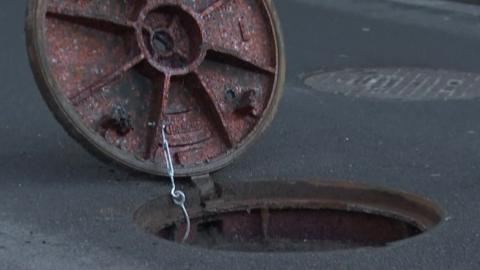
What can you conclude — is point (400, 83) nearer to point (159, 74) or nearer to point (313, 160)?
point (313, 160)

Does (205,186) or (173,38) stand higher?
(173,38)

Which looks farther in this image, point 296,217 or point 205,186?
point 296,217

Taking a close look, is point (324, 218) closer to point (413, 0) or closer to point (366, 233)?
point (366, 233)

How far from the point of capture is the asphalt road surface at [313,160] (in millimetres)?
5633

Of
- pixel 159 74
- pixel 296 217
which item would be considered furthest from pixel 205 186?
pixel 159 74

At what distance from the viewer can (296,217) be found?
6.82m

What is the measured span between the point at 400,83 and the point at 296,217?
3.07 m

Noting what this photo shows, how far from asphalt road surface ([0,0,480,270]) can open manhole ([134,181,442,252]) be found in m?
0.10

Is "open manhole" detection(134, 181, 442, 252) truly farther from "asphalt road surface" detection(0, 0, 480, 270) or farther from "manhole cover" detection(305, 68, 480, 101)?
"manhole cover" detection(305, 68, 480, 101)

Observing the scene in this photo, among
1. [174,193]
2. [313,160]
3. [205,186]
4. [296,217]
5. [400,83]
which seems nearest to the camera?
[174,193]

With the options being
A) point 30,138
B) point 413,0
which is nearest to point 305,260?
point 30,138

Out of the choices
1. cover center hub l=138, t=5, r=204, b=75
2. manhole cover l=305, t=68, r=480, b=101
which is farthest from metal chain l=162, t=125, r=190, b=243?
manhole cover l=305, t=68, r=480, b=101

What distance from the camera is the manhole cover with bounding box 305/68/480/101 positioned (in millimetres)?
9173

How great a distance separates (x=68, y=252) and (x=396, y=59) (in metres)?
5.33
